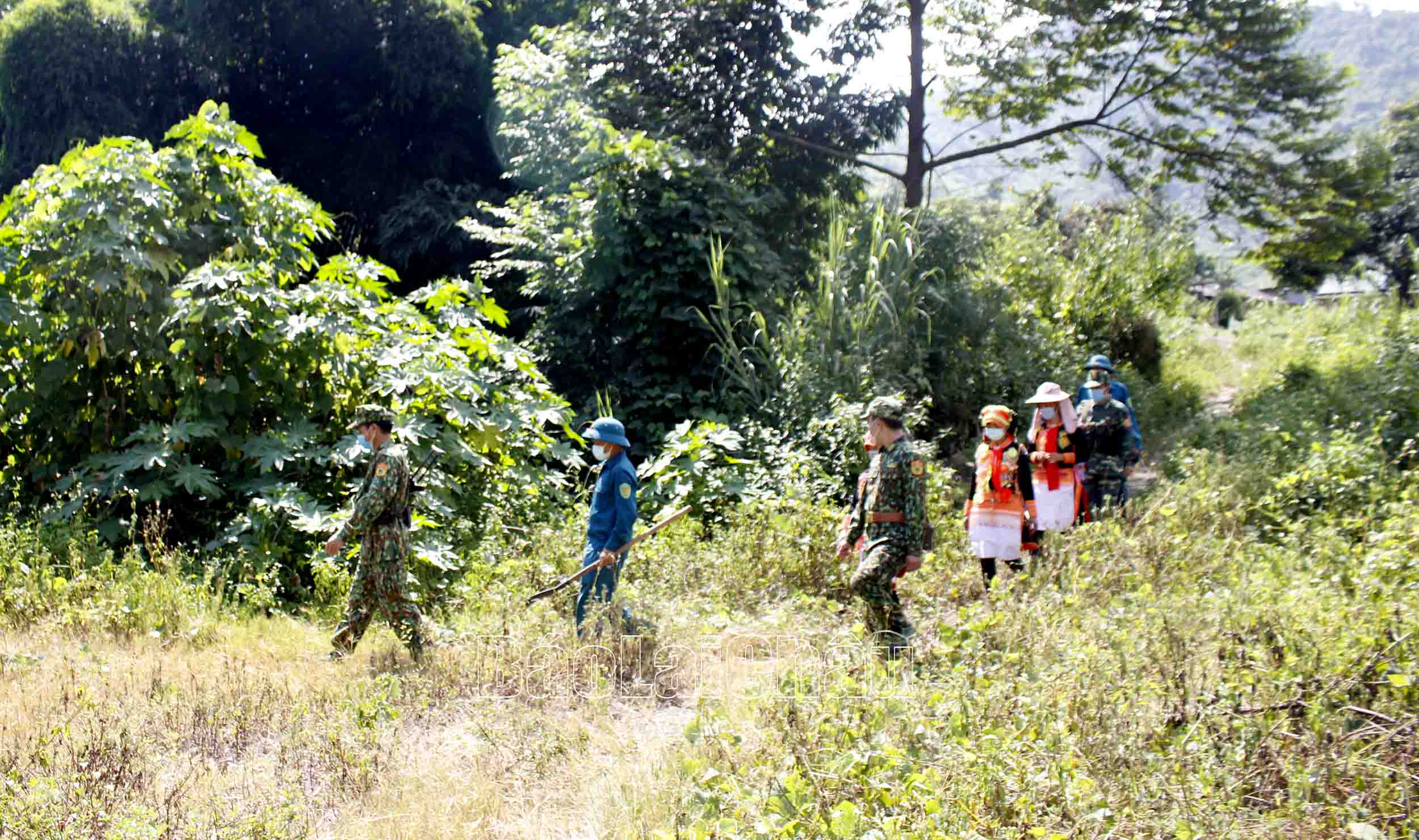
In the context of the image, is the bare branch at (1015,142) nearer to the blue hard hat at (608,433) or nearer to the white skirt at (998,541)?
the white skirt at (998,541)

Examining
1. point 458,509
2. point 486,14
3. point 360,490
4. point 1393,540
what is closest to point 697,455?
point 458,509

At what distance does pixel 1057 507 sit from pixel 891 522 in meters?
2.73

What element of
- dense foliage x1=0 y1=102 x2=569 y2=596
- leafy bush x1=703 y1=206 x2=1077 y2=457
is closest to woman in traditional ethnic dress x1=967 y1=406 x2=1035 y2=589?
leafy bush x1=703 y1=206 x2=1077 y2=457

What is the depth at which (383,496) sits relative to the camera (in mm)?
5805

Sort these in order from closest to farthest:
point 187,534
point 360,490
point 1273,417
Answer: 1. point 360,490
2. point 187,534
3. point 1273,417

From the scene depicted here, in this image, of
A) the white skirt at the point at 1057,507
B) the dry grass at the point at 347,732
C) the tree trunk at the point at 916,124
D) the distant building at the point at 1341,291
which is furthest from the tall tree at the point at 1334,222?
the dry grass at the point at 347,732

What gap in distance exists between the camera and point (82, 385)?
7.96 m

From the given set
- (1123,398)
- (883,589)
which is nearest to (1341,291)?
(1123,398)

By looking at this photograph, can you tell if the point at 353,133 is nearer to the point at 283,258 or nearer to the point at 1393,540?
the point at 283,258

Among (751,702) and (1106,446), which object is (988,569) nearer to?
(1106,446)

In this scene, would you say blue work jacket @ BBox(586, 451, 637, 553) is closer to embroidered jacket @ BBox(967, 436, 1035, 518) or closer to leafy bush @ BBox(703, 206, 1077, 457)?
embroidered jacket @ BBox(967, 436, 1035, 518)

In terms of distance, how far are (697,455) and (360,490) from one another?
3.25 m

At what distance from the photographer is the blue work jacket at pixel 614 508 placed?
5988 mm

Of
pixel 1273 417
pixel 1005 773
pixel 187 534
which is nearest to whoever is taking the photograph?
pixel 1005 773
